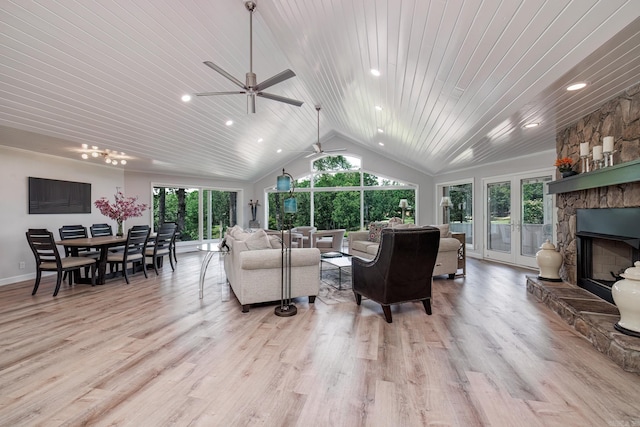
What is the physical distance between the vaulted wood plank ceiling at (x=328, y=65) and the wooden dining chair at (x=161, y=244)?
1.66 meters

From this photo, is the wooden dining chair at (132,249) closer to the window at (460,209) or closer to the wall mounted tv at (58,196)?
the wall mounted tv at (58,196)

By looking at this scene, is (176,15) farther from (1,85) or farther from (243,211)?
(243,211)

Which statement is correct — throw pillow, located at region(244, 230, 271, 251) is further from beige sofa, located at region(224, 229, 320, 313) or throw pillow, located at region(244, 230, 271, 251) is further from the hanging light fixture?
the hanging light fixture

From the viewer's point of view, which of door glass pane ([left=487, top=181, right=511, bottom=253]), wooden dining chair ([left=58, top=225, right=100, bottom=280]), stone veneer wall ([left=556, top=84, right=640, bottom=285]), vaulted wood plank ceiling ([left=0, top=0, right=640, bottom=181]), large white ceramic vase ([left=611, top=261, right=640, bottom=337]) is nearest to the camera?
vaulted wood plank ceiling ([left=0, top=0, right=640, bottom=181])

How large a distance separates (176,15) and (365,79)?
93.3 inches

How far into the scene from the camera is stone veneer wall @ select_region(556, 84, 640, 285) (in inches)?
117

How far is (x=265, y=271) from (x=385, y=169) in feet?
22.0

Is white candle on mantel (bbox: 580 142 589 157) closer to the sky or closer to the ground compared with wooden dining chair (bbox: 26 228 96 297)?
closer to the sky

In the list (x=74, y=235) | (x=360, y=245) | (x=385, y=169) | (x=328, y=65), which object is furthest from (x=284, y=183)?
(x=385, y=169)

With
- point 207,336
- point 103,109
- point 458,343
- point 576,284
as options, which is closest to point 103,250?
point 103,109

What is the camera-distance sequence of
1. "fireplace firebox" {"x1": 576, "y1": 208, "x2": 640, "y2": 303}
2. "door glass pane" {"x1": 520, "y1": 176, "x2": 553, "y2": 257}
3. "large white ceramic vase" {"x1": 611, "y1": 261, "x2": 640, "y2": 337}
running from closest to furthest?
1. "large white ceramic vase" {"x1": 611, "y1": 261, "x2": 640, "y2": 337}
2. "fireplace firebox" {"x1": 576, "y1": 208, "x2": 640, "y2": 303}
3. "door glass pane" {"x1": 520, "y1": 176, "x2": 553, "y2": 257}

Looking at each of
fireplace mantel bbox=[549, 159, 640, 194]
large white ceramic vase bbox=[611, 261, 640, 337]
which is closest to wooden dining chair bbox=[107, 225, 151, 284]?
large white ceramic vase bbox=[611, 261, 640, 337]

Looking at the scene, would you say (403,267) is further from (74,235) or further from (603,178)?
(74,235)

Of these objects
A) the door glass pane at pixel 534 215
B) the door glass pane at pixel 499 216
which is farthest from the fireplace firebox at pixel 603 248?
the door glass pane at pixel 499 216
